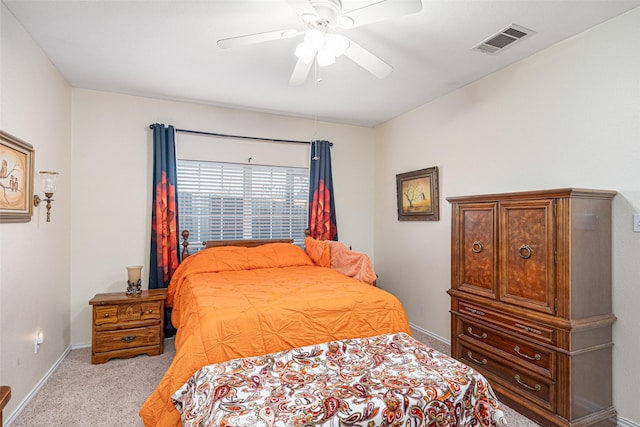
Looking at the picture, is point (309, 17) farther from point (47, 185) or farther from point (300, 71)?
point (47, 185)

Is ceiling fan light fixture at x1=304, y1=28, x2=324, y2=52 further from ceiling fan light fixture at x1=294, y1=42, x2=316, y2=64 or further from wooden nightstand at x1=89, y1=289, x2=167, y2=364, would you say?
wooden nightstand at x1=89, y1=289, x2=167, y2=364

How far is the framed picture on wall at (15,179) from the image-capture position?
6.53 ft

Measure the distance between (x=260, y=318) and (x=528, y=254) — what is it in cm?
183

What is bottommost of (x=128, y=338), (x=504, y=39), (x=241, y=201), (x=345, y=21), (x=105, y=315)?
(x=128, y=338)

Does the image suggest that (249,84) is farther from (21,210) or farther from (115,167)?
(21,210)

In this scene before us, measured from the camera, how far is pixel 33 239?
96.6 inches

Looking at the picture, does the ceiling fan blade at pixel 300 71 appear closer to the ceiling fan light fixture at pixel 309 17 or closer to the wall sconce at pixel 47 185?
the ceiling fan light fixture at pixel 309 17

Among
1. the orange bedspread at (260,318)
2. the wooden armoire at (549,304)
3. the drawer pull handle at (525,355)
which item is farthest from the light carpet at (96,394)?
the orange bedspread at (260,318)

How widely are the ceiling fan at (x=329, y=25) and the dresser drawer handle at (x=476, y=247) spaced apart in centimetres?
151

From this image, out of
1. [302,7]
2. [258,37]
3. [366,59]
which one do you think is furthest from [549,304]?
[258,37]

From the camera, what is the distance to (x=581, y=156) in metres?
2.34

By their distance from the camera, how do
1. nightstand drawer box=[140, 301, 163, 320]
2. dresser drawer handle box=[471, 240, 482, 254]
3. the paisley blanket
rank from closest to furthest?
the paisley blanket < dresser drawer handle box=[471, 240, 482, 254] < nightstand drawer box=[140, 301, 163, 320]

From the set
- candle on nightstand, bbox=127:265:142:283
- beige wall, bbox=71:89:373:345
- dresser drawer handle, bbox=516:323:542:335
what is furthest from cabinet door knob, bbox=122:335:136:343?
dresser drawer handle, bbox=516:323:542:335

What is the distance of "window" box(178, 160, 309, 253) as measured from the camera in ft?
12.8
